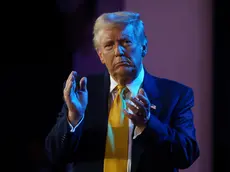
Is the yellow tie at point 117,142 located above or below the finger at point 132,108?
below

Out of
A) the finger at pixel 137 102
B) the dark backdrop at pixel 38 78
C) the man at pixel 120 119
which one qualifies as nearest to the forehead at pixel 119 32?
the man at pixel 120 119

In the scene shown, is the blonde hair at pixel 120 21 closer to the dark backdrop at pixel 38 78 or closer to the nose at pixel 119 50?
the nose at pixel 119 50

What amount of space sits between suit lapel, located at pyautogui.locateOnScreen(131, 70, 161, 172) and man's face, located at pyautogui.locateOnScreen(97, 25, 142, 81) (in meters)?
0.06

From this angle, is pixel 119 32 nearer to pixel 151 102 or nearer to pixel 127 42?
pixel 127 42

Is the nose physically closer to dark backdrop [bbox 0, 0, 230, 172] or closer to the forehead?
the forehead

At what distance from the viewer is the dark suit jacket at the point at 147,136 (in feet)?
3.35

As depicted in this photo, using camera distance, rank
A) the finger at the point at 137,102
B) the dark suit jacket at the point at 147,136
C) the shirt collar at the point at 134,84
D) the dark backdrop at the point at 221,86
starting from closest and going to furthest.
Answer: the finger at the point at 137,102 → the dark suit jacket at the point at 147,136 → the shirt collar at the point at 134,84 → the dark backdrop at the point at 221,86

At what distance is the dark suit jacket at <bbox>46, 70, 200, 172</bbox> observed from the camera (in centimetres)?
102

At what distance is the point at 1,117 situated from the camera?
5.57 ft

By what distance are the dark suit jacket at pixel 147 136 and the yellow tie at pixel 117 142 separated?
0.06ft

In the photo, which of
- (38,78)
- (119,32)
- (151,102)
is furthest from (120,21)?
(38,78)

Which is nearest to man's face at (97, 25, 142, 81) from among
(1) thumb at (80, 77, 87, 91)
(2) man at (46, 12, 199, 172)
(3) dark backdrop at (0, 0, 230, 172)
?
(2) man at (46, 12, 199, 172)

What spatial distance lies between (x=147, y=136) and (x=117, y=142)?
0.44 ft

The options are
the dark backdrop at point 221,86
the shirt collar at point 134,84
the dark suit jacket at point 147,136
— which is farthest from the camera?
the dark backdrop at point 221,86
